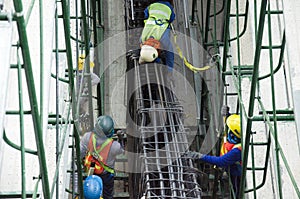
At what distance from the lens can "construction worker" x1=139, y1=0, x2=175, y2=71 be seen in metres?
9.35

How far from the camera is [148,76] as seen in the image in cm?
948

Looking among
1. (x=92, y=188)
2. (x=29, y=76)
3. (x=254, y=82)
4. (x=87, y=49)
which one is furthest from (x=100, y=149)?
(x=29, y=76)

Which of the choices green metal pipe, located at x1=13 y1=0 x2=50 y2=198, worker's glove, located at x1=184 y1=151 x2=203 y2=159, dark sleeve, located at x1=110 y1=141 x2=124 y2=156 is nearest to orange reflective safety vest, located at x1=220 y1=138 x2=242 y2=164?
worker's glove, located at x1=184 y1=151 x2=203 y2=159

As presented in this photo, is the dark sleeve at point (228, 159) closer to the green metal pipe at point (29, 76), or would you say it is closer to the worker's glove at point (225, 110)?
the worker's glove at point (225, 110)

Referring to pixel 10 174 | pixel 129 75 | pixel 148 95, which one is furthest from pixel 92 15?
pixel 10 174

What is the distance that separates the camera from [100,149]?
8.17 metres

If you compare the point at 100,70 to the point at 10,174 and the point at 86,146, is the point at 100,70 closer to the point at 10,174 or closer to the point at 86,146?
the point at 86,146

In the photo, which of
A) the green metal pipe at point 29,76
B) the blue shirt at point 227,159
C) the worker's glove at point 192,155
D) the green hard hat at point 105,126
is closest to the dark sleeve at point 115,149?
the green hard hat at point 105,126

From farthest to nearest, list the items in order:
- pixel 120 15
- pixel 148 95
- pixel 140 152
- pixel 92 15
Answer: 1. pixel 120 15
2. pixel 92 15
3. pixel 148 95
4. pixel 140 152

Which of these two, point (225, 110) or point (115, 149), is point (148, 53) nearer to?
point (225, 110)

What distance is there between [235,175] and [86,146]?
64.1 inches

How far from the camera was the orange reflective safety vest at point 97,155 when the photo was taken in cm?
815

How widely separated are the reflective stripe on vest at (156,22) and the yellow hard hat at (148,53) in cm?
23

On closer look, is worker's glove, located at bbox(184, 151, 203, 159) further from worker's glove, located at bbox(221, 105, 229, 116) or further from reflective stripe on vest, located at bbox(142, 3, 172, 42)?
reflective stripe on vest, located at bbox(142, 3, 172, 42)
